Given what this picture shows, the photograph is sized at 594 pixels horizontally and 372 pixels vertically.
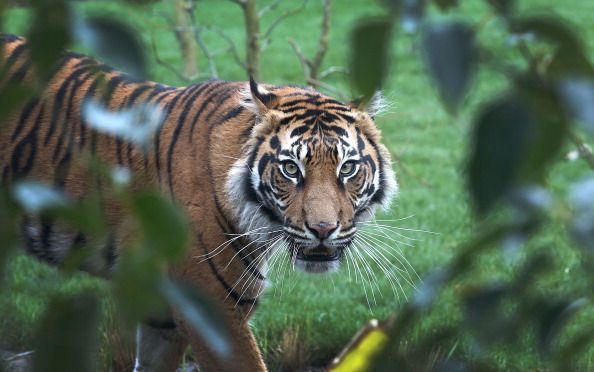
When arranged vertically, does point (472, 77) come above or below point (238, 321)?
above

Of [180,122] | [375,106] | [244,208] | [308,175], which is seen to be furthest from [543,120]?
[180,122]

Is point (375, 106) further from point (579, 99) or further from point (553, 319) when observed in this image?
point (579, 99)

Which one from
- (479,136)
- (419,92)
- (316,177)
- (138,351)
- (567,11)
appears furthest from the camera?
(567,11)

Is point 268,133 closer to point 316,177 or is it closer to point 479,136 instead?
point 316,177

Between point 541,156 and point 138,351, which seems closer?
point 541,156

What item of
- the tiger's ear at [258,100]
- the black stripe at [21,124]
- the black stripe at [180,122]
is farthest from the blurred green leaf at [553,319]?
the black stripe at [21,124]

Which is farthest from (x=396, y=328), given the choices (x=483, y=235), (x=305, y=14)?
(x=305, y=14)

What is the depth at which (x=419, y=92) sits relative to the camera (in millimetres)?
9070

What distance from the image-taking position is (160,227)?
611 mm

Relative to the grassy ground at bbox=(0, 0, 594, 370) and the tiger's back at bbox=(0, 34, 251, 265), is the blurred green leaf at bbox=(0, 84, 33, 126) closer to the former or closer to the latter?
the grassy ground at bbox=(0, 0, 594, 370)

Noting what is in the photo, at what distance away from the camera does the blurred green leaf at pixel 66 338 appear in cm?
65

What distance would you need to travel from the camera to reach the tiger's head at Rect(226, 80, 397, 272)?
10.5 ft

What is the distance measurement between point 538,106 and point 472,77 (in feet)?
A: 0.16

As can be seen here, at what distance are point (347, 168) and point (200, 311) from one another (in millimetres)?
2661
